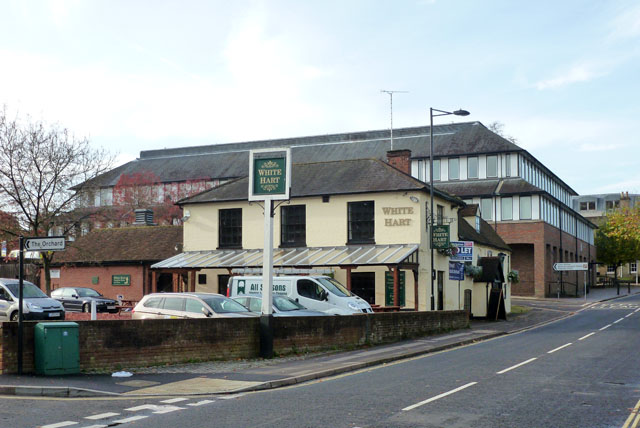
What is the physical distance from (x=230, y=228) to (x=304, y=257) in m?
5.72

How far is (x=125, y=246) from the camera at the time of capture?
41031mm

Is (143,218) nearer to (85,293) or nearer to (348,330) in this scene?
(85,293)

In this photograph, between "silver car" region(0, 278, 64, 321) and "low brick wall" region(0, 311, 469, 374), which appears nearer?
"low brick wall" region(0, 311, 469, 374)

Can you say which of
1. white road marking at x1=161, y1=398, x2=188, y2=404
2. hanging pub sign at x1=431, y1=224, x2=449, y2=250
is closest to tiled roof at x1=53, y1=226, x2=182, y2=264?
hanging pub sign at x1=431, y1=224, x2=449, y2=250

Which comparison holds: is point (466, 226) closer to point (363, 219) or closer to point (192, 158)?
point (363, 219)

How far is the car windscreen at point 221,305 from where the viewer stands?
19.0m

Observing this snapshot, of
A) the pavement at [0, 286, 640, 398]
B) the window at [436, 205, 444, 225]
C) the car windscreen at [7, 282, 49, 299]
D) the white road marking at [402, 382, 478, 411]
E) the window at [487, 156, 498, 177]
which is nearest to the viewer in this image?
the white road marking at [402, 382, 478, 411]

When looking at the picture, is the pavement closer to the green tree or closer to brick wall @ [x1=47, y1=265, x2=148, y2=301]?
brick wall @ [x1=47, y1=265, x2=148, y2=301]

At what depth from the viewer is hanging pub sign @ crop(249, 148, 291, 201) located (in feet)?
58.0

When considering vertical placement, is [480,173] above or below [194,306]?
above

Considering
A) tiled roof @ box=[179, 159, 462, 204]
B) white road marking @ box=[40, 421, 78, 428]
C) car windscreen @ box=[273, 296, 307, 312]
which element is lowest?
white road marking @ box=[40, 421, 78, 428]

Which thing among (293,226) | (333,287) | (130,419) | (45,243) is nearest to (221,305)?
(45,243)

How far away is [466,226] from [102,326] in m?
31.1

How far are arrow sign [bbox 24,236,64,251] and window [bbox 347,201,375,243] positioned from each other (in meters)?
21.5
